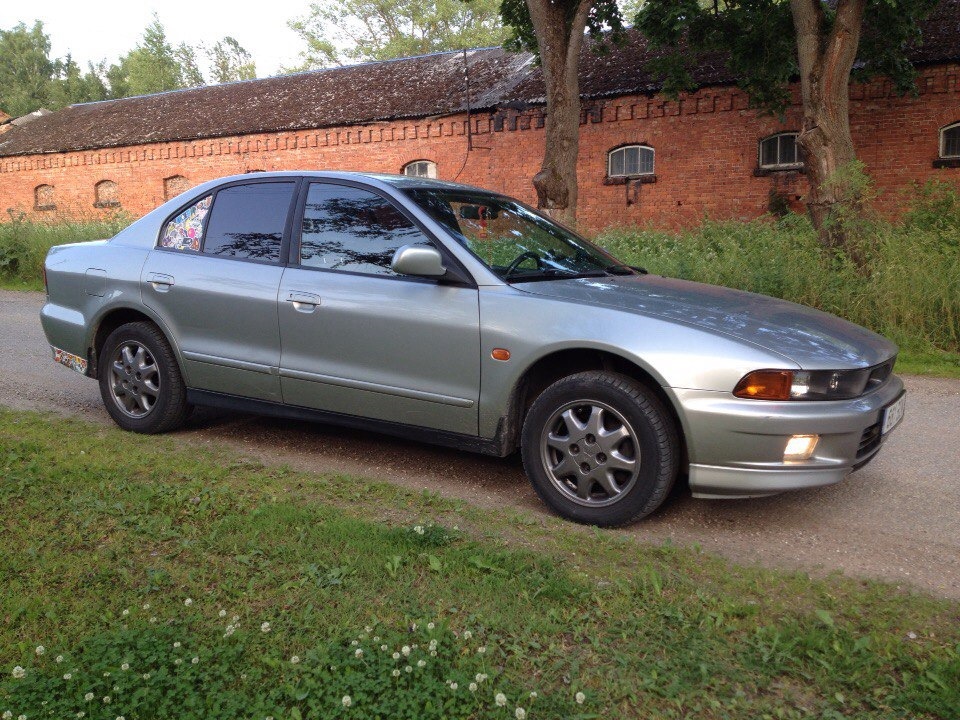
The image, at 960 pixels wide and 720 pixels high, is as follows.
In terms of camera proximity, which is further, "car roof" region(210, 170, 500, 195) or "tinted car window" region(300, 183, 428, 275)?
"car roof" region(210, 170, 500, 195)

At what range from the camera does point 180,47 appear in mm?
69562

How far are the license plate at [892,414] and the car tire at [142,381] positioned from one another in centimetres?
412

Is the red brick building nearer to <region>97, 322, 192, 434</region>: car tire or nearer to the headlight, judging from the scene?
the headlight

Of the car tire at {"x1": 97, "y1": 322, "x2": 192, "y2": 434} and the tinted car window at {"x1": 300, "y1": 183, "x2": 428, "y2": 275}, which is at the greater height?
the tinted car window at {"x1": 300, "y1": 183, "x2": 428, "y2": 275}

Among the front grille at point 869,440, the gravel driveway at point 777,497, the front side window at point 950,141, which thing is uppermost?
the front side window at point 950,141

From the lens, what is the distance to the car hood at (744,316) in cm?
411

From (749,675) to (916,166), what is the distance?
18746 millimetres

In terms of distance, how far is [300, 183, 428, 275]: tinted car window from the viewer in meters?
4.96

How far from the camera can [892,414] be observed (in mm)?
4461

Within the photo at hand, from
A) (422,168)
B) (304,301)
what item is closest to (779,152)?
(422,168)

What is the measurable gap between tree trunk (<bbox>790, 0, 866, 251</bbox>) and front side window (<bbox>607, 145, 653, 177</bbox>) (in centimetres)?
923

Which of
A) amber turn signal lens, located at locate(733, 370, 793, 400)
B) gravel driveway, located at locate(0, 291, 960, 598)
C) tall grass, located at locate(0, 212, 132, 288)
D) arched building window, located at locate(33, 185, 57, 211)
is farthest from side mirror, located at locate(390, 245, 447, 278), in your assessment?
arched building window, located at locate(33, 185, 57, 211)

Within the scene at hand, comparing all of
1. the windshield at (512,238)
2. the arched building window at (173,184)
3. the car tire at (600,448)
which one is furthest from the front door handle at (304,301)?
the arched building window at (173,184)

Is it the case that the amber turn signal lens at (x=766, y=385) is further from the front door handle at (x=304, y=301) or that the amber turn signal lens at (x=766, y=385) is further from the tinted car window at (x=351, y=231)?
the front door handle at (x=304, y=301)
